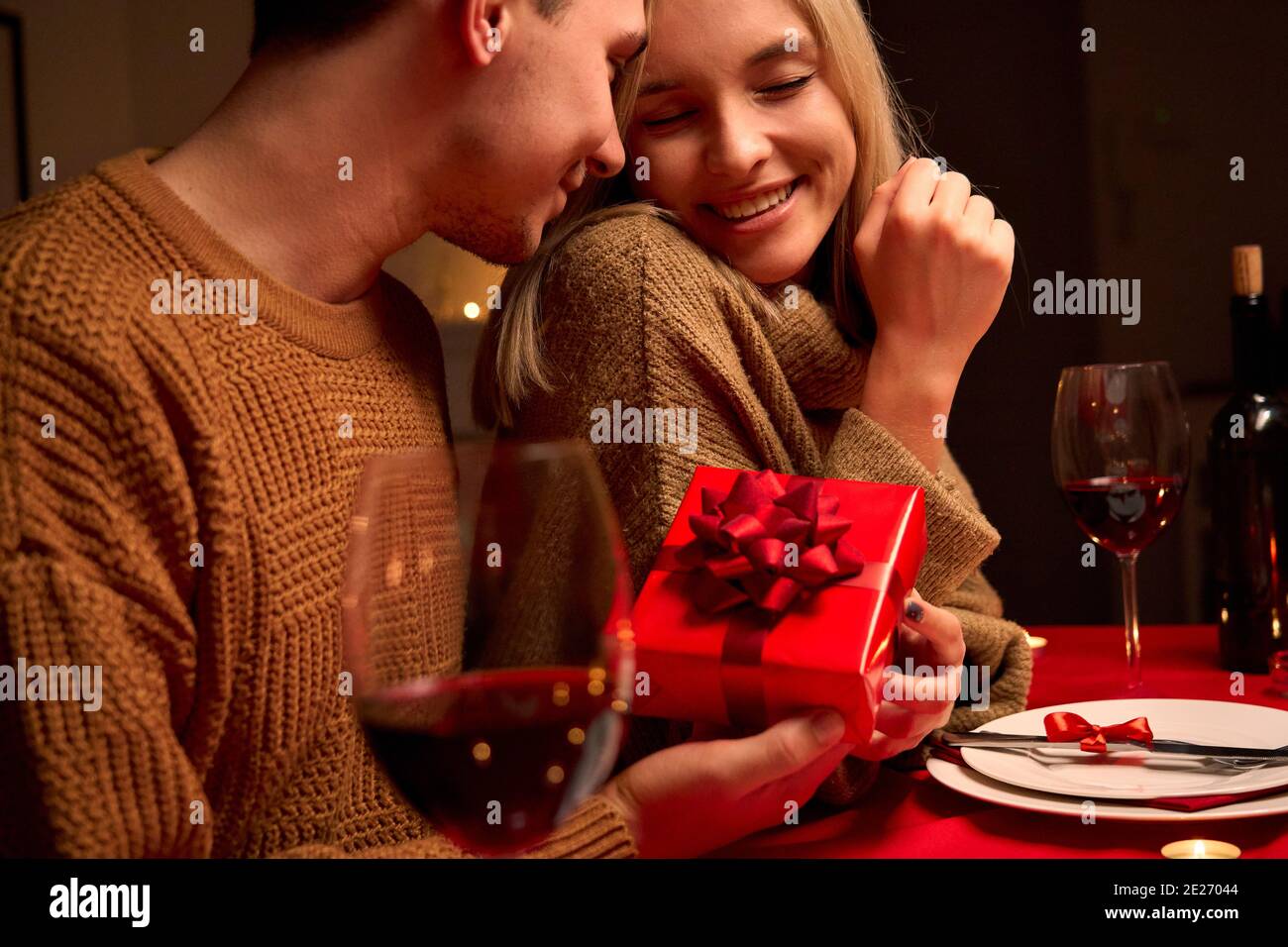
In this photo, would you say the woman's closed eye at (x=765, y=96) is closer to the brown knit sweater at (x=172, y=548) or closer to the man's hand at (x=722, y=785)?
the brown knit sweater at (x=172, y=548)

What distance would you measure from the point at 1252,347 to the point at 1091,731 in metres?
0.51

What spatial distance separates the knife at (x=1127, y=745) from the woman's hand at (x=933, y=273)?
0.35m

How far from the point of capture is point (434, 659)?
17.8 inches

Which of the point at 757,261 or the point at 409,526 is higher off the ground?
the point at 757,261

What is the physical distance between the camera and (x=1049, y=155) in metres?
2.33

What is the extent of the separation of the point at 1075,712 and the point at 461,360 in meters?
1.72

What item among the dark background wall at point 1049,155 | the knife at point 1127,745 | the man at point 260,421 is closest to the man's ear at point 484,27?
the man at point 260,421

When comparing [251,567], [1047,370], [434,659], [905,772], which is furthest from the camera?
[1047,370]

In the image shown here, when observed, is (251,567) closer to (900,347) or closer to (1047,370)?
(900,347)

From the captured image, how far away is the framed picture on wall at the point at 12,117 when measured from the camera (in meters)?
1.98

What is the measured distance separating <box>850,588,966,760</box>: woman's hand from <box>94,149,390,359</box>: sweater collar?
456 mm

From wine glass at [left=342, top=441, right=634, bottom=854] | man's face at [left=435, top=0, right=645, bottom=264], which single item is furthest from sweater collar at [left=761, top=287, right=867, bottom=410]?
wine glass at [left=342, top=441, right=634, bottom=854]

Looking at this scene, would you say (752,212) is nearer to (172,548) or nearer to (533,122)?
(533,122)
